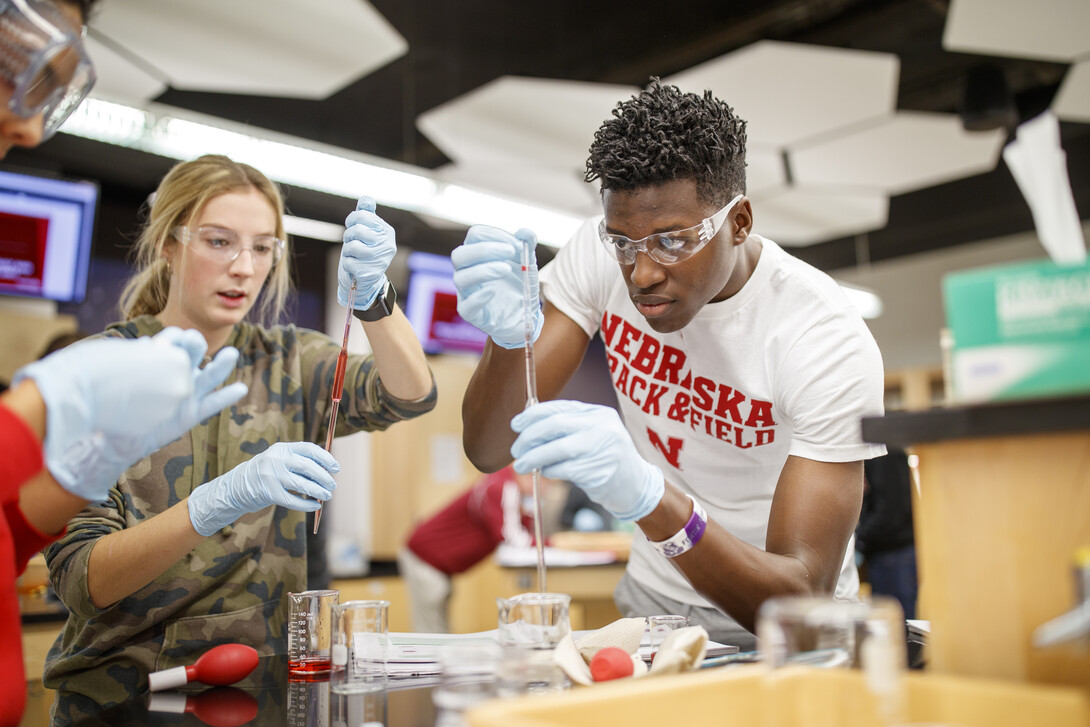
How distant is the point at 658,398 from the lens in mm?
1729

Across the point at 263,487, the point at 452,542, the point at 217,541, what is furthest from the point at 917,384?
the point at 263,487

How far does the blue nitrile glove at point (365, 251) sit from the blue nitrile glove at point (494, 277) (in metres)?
0.21

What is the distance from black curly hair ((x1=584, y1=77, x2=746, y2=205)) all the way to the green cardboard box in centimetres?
69

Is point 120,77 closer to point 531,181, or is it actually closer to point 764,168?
point 531,181

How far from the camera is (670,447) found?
171 centimetres

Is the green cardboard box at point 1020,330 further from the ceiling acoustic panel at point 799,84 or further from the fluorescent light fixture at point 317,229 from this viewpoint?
the fluorescent light fixture at point 317,229

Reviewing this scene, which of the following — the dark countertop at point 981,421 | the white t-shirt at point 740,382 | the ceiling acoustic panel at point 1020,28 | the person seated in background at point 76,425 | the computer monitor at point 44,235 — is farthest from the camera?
the computer monitor at point 44,235

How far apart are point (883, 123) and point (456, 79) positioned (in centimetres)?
226

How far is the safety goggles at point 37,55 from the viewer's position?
99cm

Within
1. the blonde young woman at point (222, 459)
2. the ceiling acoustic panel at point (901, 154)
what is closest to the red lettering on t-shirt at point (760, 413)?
the blonde young woman at point (222, 459)

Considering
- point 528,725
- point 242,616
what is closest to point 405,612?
point 242,616

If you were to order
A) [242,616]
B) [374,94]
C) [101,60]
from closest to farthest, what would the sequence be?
[242,616] → [101,60] → [374,94]

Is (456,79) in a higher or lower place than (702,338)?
higher

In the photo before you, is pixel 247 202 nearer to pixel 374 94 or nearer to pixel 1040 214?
pixel 1040 214
